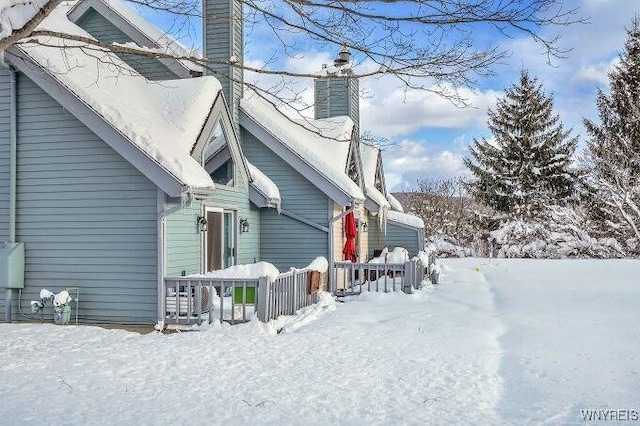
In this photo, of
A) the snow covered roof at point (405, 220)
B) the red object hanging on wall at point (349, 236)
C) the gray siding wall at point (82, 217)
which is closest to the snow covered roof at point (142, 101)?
the gray siding wall at point (82, 217)

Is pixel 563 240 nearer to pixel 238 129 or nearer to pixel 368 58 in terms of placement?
pixel 238 129

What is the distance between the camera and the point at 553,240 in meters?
28.3

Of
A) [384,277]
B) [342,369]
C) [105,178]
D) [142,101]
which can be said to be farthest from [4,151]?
[384,277]

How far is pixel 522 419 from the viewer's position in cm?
457

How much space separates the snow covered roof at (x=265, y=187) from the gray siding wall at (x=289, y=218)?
19.6 inches

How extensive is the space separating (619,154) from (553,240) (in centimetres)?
543

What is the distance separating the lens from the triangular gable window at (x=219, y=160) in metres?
11.7

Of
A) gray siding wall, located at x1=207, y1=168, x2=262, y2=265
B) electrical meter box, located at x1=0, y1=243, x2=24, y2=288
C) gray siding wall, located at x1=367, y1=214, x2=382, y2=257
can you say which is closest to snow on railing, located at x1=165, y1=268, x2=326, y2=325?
gray siding wall, located at x1=207, y1=168, x2=262, y2=265

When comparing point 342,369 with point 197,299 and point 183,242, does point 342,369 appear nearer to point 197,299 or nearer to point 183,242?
point 197,299

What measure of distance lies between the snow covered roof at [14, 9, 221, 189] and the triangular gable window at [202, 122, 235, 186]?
0.96 meters

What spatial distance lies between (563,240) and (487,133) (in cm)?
836

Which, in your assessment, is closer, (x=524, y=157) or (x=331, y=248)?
(x=331, y=248)

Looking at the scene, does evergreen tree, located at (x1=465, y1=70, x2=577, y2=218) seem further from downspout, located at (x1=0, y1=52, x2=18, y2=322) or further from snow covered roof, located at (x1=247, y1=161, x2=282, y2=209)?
downspout, located at (x1=0, y1=52, x2=18, y2=322)

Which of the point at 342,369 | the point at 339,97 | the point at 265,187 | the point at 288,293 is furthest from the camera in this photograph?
the point at 339,97
